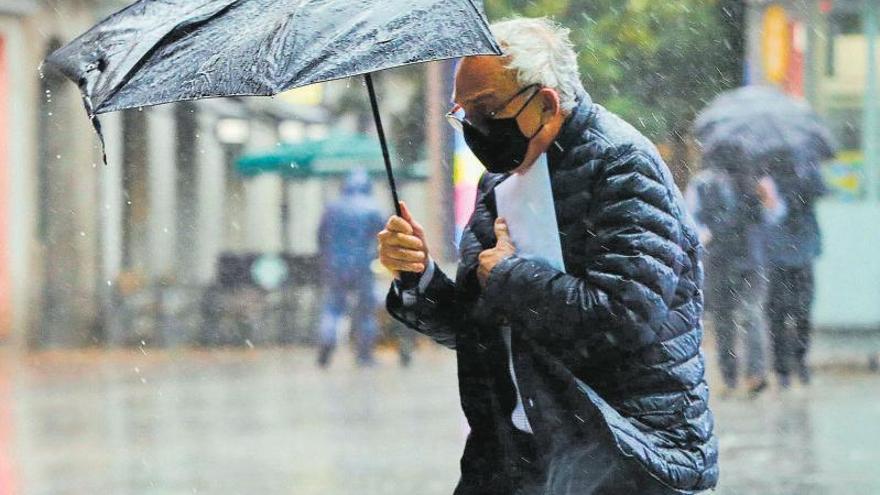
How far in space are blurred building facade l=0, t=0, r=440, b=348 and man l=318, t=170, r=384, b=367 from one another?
333 centimetres

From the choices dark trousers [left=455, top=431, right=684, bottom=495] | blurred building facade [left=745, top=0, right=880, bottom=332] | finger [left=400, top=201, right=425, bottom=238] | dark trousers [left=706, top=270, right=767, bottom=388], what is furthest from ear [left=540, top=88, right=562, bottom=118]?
blurred building facade [left=745, top=0, right=880, bottom=332]

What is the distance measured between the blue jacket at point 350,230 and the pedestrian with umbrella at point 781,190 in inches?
163

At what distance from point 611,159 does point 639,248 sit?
202 millimetres

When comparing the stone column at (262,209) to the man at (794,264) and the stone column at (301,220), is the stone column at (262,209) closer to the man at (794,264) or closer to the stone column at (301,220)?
the stone column at (301,220)

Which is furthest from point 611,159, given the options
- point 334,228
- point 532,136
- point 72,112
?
point 72,112

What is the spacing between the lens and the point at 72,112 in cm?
2316

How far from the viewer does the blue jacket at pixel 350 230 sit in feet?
53.0

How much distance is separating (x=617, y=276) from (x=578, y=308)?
10 cm

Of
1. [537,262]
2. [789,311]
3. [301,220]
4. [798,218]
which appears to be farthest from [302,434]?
[301,220]

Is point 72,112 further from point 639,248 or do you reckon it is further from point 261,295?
point 639,248

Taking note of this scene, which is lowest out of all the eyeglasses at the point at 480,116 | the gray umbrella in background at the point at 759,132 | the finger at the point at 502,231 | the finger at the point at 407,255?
the gray umbrella in background at the point at 759,132

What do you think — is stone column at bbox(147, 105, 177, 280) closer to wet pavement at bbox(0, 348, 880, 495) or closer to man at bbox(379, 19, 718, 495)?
wet pavement at bbox(0, 348, 880, 495)

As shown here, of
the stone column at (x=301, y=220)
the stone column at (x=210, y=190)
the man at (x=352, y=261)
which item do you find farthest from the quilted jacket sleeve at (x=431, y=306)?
the stone column at (x=210, y=190)

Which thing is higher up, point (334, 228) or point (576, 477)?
point (576, 477)
